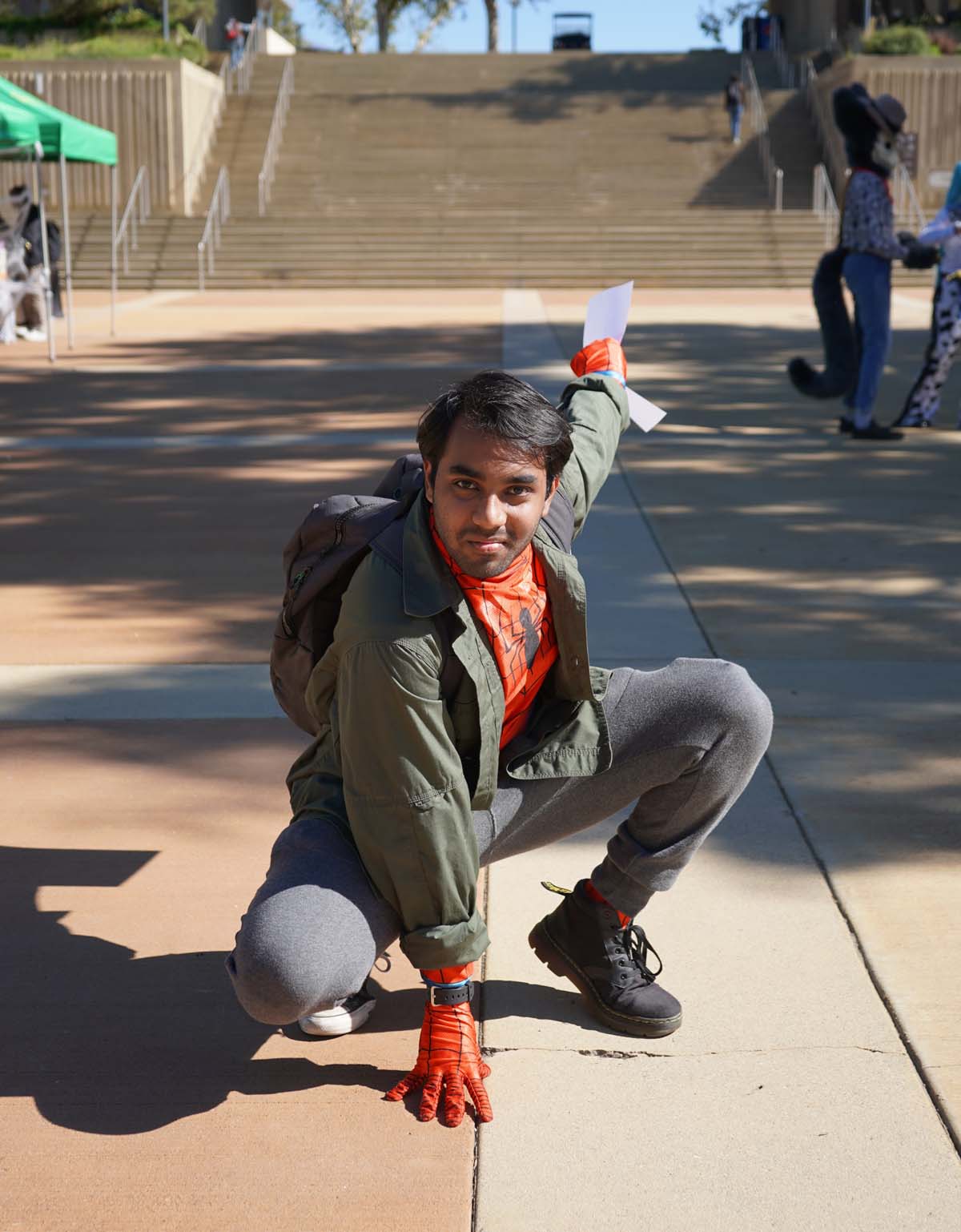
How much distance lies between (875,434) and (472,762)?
8.05 meters

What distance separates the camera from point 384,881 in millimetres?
2602

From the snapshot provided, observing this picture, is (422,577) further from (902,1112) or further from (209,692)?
(209,692)

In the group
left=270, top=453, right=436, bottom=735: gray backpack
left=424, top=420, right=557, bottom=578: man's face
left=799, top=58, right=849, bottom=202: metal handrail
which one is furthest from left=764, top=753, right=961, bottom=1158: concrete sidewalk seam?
left=799, top=58, right=849, bottom=202: metal handrail

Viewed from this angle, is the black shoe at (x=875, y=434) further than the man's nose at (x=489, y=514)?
Yes

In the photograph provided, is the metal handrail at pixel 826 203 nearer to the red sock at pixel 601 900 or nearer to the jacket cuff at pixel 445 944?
the red sock at pixel 601 900

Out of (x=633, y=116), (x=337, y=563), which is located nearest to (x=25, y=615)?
(x=337, y=563)

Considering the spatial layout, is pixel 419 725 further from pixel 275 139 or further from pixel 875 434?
pixel 275 139

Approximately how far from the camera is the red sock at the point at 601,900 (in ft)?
9.93

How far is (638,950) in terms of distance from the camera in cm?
304

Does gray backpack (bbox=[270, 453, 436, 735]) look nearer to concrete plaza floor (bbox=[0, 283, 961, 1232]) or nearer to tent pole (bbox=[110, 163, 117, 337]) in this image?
concrete plaza floor (bbox=[0, 283, 961, 1232])

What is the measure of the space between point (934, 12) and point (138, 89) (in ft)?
74.2

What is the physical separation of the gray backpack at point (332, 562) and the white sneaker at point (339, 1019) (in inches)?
24.7

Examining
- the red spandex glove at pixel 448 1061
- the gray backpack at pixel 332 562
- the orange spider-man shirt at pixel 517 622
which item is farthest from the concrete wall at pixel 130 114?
the red spandex glove at pixel 448 1061

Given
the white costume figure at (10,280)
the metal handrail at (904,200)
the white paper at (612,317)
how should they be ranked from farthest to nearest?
the metal handrail at (904,200) < the white costume figure at (10,280) < the white paper at (612,317)
